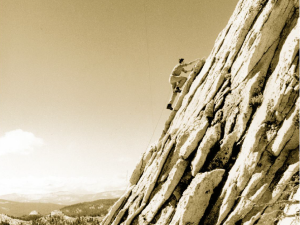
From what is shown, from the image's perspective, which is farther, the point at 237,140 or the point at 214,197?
the point at 237,140

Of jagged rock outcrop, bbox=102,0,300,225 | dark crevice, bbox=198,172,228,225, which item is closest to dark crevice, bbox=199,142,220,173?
jagged rock outcrop, bbox=102,0,300,225

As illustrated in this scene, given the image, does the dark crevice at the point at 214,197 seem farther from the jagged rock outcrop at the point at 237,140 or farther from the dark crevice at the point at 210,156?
the dark crevice at the point at 210,156

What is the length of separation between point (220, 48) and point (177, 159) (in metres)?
9.19

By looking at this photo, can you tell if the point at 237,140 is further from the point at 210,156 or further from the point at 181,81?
the point at 181,81

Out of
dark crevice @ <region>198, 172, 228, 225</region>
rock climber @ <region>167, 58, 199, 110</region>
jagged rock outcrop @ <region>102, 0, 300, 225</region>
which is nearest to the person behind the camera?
jagged rock outcrop @ <region>102, 0, 300, 225</region>

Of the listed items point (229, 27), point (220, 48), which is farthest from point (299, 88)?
point (229, 27)

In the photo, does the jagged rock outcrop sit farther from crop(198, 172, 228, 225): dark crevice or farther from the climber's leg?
the climber's leg

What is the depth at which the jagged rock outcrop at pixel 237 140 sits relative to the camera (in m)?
9.59

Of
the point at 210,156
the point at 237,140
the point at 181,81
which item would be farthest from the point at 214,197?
the point at 181,81

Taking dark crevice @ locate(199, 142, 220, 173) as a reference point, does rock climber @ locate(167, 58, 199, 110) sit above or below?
above

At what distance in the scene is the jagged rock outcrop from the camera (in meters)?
9.59

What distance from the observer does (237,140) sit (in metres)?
11.2

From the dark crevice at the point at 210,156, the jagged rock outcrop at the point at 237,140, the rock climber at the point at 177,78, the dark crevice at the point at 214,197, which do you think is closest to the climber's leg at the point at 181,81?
the rock climber at the point at 177,78

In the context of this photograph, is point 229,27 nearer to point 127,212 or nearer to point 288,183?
point 288,183
